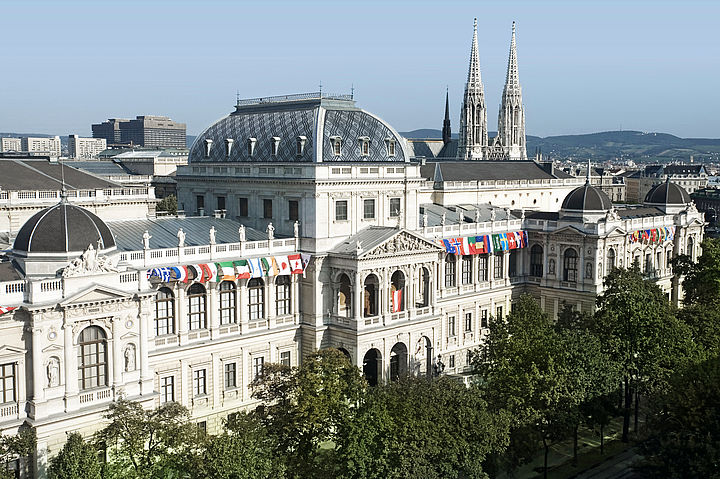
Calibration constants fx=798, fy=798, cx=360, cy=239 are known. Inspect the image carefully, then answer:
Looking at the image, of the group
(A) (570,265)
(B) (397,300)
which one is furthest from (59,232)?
(A) (570,265)

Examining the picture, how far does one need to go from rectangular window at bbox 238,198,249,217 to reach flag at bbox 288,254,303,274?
9.69 meters

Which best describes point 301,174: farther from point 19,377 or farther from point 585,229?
point 585,229

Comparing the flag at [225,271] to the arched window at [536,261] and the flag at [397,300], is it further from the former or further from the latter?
the arched window at [536,261]

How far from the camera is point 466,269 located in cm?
9094

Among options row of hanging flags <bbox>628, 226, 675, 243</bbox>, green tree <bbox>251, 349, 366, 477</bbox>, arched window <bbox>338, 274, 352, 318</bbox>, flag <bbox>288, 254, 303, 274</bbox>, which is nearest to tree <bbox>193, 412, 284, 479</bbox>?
green tree <bbox>251, 349, 366, 477</bbox>

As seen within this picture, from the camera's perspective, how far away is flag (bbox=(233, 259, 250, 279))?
2611 inches

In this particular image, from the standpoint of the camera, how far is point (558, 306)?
309 feet

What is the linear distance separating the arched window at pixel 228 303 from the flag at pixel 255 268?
6.48ft

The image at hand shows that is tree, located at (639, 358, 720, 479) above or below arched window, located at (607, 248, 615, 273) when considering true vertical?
below

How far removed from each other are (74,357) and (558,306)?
60.0m

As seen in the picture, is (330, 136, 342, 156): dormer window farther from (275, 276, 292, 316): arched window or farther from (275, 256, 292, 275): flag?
(275, 276, 292, 316): arched window

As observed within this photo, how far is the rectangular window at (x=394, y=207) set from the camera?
77688 millimetres

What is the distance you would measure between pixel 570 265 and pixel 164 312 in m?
50.7

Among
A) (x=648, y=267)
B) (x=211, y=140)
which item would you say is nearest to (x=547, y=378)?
(x=211, y=140)
